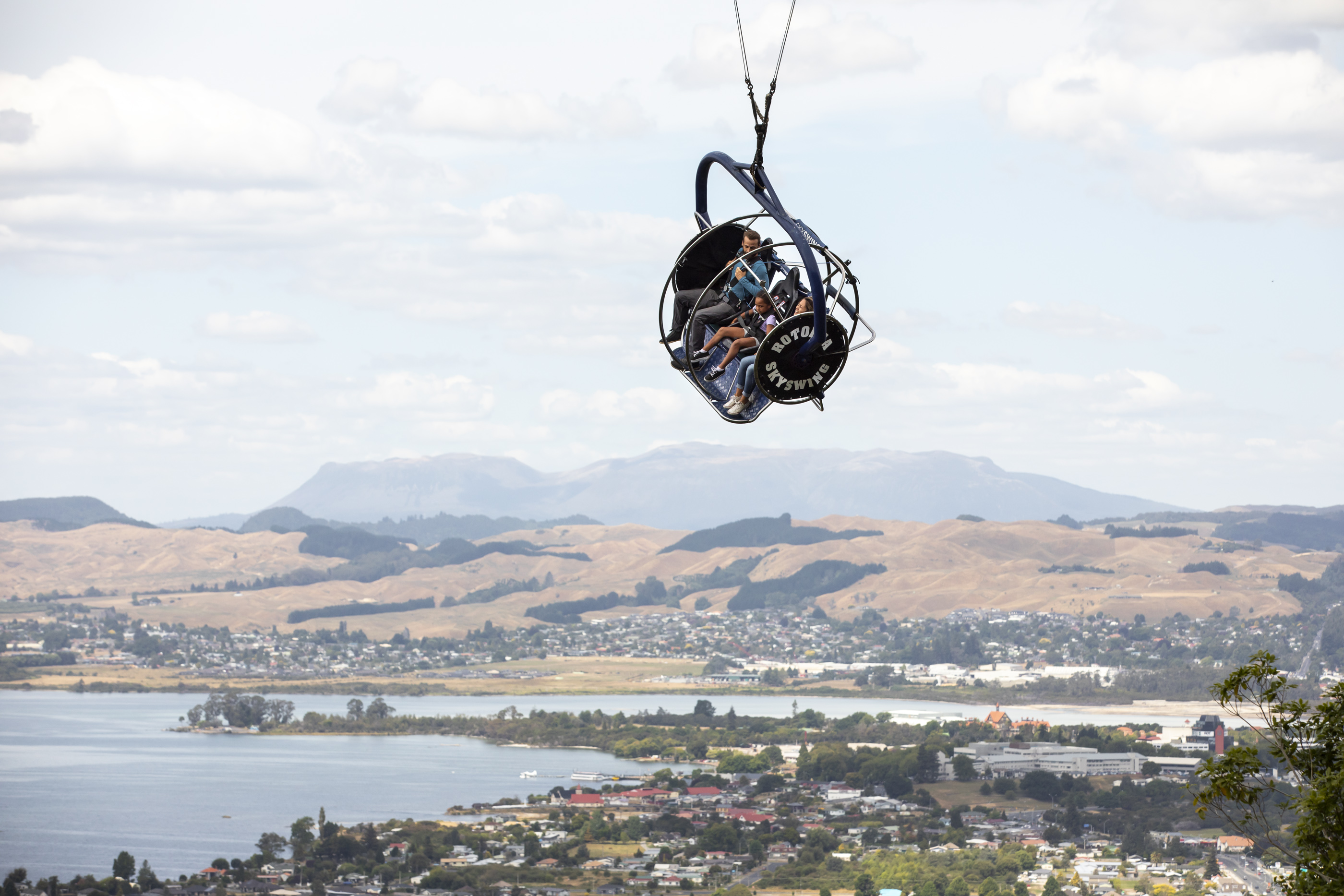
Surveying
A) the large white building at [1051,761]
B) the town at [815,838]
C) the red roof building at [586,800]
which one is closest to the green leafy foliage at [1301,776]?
the town at [815,838]

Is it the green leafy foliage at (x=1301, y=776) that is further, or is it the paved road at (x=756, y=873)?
the paved road at (x=756, y=873)

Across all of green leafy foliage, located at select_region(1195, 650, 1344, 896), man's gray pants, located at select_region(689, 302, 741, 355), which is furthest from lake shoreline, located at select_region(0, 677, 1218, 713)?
man's gray pants, located at select_region(689, 302, 741, 355)

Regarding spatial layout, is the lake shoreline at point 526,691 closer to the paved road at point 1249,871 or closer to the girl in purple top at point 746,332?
the paved road at point 1249,871

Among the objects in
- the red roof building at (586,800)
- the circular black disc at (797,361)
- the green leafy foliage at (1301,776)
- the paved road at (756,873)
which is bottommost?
the paved road at (756,873)

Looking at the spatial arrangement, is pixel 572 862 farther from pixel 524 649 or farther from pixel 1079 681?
pixel 524 649

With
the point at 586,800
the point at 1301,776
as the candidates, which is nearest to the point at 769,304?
the point at 1301,776

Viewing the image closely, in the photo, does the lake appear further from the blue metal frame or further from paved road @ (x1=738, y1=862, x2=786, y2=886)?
the blue metal frame

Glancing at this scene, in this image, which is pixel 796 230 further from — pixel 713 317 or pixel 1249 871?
pixel 1249 871
